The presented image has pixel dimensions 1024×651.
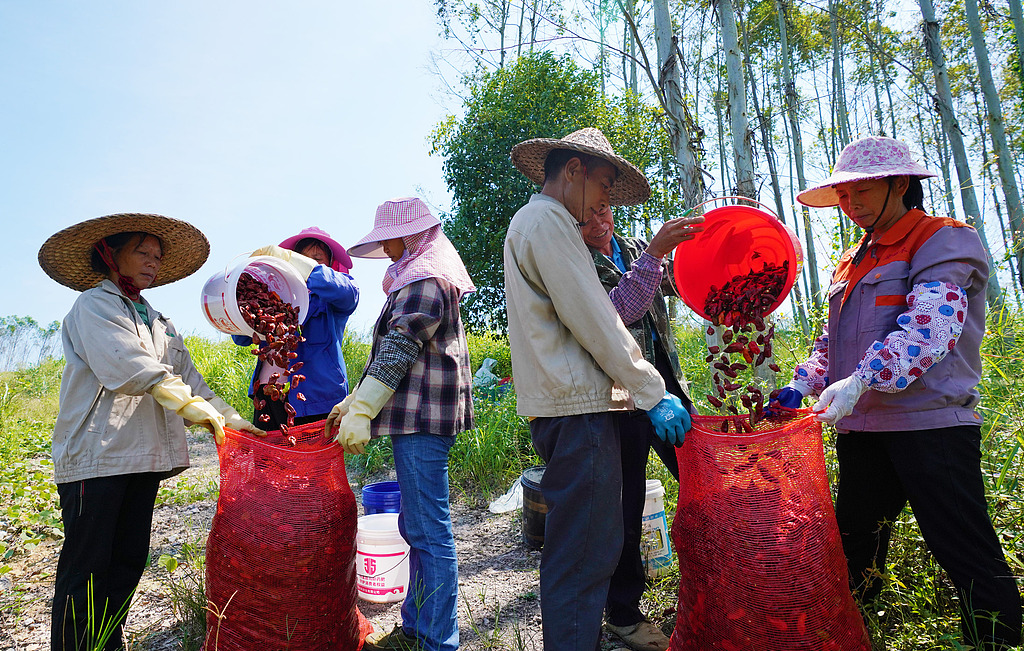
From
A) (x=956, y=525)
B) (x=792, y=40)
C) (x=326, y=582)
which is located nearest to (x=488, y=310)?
(x=326, y=582)

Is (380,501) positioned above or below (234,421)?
below

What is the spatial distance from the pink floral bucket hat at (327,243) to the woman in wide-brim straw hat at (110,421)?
0.82 meters

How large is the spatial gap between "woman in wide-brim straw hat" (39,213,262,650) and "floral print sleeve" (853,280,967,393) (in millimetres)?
1943

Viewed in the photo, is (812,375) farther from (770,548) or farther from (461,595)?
(461,595)

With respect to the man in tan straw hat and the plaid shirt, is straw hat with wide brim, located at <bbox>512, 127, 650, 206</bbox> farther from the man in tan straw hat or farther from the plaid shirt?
the plaid shirt

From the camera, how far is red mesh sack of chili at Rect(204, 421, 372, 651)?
173 cm

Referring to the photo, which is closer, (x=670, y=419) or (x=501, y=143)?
(x=670, y=419)

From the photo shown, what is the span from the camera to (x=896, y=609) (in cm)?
191

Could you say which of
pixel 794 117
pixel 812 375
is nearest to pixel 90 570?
pixel 812 375

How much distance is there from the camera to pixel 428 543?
194 cm

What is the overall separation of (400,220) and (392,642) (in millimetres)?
1505

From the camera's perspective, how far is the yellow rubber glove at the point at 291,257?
240cm

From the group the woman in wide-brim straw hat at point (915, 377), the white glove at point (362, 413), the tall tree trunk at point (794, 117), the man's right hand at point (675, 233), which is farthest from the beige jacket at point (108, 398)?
the tall tree trunk at point (794, 117)

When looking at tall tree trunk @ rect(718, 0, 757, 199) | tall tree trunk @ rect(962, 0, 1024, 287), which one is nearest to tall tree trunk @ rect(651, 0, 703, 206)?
tall tree trunk @ rect(718, 0, 757, 199)
